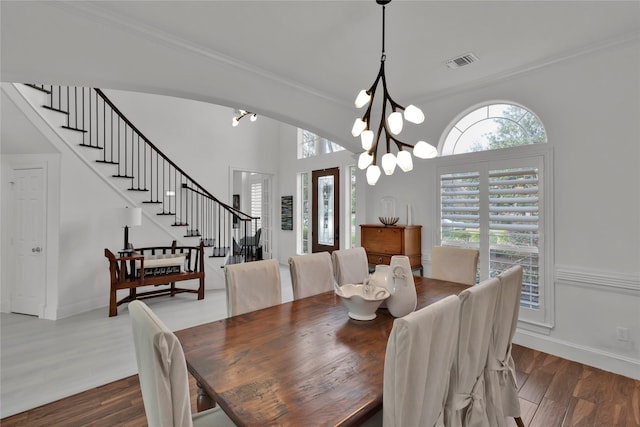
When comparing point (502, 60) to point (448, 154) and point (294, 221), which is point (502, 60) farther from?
point (294, 221)

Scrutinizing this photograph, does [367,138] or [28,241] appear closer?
[367,138]

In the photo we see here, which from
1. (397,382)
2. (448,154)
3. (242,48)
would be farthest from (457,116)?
(397,382)

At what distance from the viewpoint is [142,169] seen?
18.3 ft

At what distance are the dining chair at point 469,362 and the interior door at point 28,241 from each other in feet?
16.4

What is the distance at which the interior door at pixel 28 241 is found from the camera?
397cm

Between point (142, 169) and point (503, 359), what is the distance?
6.07 m

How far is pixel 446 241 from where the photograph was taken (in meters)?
3.74

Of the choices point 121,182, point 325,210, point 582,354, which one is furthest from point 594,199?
point 121,182

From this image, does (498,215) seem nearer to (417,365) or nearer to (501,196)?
(501,196)

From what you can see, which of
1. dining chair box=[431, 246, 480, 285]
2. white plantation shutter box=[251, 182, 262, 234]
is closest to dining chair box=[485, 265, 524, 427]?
dining chair box=[431, 246, 480, 285]

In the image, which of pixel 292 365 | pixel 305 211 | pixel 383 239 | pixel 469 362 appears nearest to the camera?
pixel 292 365

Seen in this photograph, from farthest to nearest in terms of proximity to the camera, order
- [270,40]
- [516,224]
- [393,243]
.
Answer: [393,243]
[516,224]
[270,40]

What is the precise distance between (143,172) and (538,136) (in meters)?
6.10

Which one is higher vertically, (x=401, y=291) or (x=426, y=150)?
(x=426, y=150)
